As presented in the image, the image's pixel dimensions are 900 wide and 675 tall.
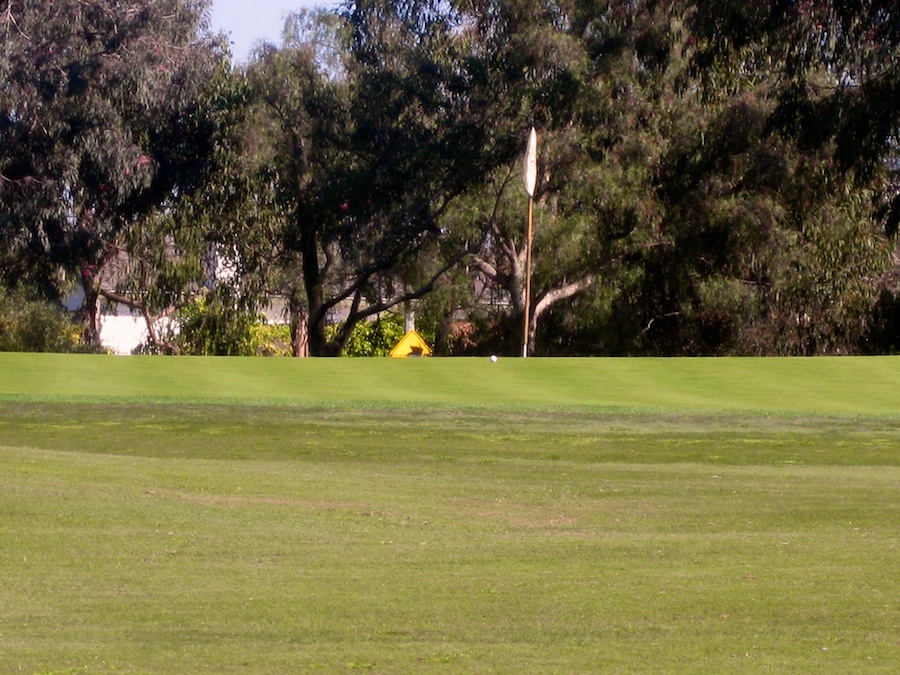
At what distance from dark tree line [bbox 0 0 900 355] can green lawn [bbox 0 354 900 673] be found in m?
16.8

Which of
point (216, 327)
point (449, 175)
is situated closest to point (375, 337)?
point (216, 327)

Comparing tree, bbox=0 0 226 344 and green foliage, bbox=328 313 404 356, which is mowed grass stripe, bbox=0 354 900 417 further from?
green foliage, bbox=328 313 404 356

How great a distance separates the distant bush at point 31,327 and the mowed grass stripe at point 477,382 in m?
16.8

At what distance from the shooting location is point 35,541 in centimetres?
690

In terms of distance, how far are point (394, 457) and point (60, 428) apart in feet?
13.5

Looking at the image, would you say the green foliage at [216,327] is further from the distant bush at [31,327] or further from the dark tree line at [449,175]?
the distant bush at [31,327]

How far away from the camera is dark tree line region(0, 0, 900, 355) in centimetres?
3103

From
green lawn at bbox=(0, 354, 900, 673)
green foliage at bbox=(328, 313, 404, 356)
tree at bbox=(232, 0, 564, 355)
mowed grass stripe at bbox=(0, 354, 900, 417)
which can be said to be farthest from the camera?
green foliage at bbox=(328, 313, 404, 356)

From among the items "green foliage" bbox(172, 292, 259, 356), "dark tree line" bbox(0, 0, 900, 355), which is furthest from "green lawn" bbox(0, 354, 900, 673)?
"green foliage" bbox(172, 292, 259, 356)

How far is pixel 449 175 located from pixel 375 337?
930cm

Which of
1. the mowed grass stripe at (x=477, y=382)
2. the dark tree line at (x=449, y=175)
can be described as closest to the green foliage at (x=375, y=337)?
the dark tree line at (x=449, y=175)

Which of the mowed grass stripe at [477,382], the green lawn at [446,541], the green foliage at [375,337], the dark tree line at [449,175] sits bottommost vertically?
the green lawn at [446,541]

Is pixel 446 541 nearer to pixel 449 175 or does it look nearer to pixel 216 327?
pixel 449 175

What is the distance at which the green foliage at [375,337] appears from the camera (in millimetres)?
42250
